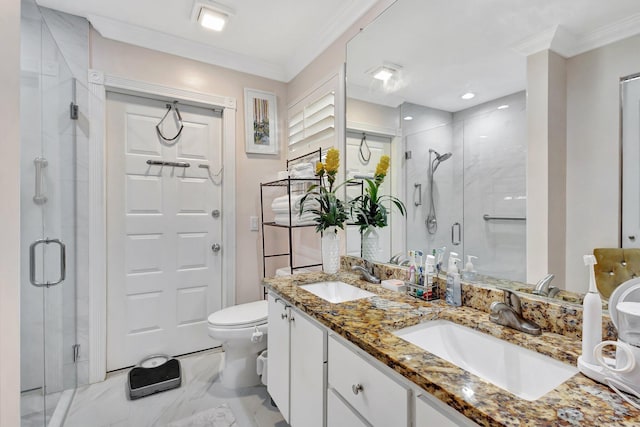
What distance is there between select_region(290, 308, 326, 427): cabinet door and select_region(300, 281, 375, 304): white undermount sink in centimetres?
26

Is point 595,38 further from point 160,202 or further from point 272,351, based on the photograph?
point 160,202

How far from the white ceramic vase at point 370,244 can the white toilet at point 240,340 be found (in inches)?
32.2

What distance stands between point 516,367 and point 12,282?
5.10 ft

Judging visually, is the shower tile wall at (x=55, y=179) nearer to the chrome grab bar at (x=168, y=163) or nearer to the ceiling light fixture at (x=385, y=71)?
the chrome grab bar at (x=168, y=163)

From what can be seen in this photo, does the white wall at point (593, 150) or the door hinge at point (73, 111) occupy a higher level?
→ the door hinge at point (73, 111)

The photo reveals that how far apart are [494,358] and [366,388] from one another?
399 mm

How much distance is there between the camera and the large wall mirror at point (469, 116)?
0.95m

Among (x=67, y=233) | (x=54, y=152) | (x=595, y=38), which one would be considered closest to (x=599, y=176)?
(x=595, y=38)

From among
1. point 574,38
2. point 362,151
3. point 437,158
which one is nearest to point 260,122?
point 362,151

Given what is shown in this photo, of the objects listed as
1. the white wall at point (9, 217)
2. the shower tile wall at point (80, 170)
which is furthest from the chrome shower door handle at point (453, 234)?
the shower tile wall at point (80, 170)

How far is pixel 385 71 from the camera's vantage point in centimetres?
169

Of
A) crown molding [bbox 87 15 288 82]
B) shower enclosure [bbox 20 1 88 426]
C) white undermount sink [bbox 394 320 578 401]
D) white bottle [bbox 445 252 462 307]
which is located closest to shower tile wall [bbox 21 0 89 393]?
shower enclosure [bbox 20 1 88 426]

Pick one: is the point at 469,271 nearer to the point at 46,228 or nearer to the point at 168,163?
the point at 46,228

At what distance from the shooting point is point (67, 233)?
1.94m
